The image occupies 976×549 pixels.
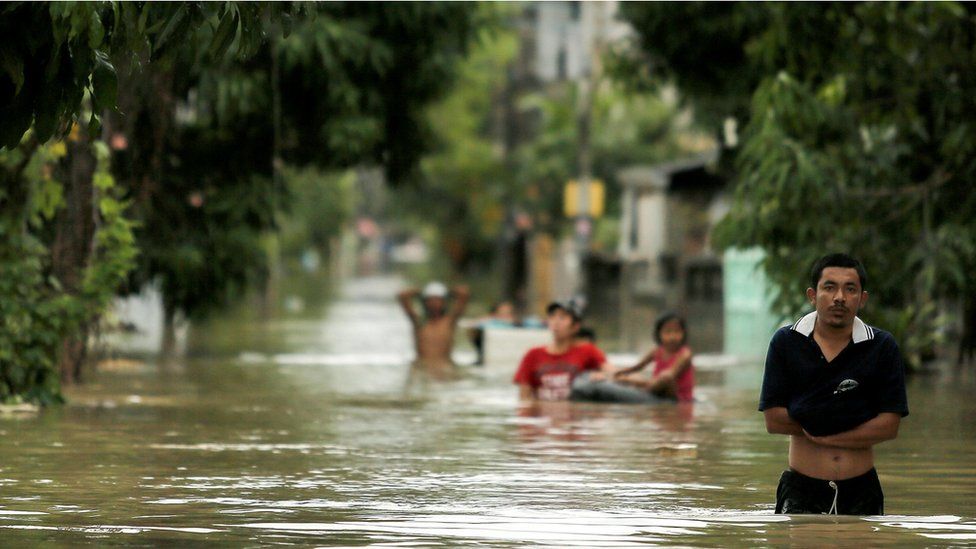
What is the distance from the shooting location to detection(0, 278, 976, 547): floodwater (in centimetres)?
992

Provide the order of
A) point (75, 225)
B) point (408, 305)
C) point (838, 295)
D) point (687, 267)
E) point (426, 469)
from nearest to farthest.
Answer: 1. point (838, 295)
2. point (426, 469)
3. point (75, 225)
4. point (408, 305)
5. point (687, 267)

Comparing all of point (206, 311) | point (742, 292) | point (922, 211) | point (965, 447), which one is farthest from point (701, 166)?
point (965, 447)

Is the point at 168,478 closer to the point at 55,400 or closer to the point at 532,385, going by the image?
the point at 55,400

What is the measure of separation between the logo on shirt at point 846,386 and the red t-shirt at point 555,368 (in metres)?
10.2

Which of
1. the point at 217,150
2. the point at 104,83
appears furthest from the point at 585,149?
the point at 104,83

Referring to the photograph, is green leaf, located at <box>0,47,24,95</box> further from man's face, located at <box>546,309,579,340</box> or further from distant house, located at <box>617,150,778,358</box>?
distant house, located at <box>617,150,778,358</box>

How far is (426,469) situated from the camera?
13406 millimetres

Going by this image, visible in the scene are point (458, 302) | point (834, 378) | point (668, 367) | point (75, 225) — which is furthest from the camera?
point (458, 302)

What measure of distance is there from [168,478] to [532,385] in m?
7.55

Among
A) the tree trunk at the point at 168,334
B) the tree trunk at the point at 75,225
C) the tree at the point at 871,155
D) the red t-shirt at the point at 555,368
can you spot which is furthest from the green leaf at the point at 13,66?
the tree trunk at the point at 168,334

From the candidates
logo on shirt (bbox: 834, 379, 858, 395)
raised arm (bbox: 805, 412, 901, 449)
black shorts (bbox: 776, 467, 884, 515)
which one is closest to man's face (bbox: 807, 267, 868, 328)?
logo on shirt (bbox: 834, 379, 858, 395)

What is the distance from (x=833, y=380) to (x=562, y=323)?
33.3 ft

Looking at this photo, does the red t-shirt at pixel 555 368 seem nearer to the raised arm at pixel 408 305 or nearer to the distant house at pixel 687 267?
the distant house at pixel 687 267

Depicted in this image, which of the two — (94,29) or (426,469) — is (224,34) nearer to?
(94,29)
